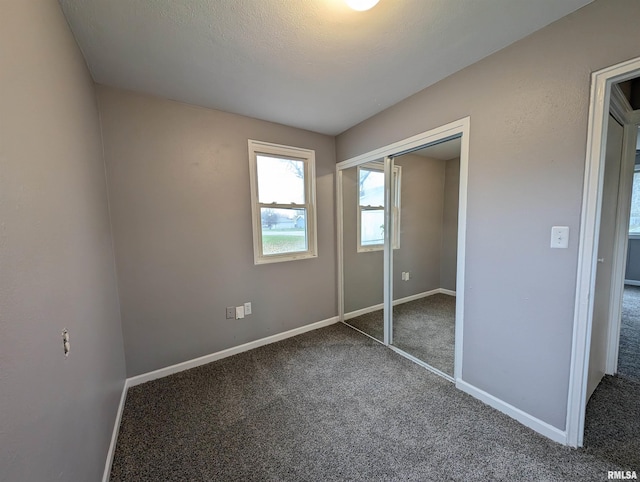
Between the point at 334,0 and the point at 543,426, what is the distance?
2666 millimetres

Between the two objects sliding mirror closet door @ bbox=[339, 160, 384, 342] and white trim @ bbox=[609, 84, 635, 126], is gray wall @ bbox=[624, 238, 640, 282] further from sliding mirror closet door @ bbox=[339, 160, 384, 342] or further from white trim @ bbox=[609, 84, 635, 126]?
sliding mirror closet door @ bbox=[339, 160, 384, 342]

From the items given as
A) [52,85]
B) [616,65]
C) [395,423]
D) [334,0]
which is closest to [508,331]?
[395,423]

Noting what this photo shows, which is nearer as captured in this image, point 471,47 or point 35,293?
point 35,293

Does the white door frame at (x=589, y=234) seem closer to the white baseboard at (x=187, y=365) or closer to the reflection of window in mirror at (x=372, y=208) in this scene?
the reflection of window in mirror at (x=372, y=208)

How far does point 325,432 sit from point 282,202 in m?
2.07

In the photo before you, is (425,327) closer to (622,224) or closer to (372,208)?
(372,208)

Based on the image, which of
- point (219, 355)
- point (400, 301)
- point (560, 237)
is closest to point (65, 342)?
point (219, 355)

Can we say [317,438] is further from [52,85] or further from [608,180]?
[608,180]

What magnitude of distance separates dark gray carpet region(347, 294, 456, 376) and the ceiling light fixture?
8.49 feet

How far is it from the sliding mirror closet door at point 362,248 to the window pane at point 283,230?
563mm

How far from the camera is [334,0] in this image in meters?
1.19

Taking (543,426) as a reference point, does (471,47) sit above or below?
above

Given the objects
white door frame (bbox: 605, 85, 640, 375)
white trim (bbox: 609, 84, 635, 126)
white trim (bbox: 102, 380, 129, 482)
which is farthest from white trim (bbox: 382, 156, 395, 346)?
white trim (bbox: 102, 380, 129, 482)

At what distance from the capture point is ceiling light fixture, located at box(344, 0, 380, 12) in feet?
3.74
